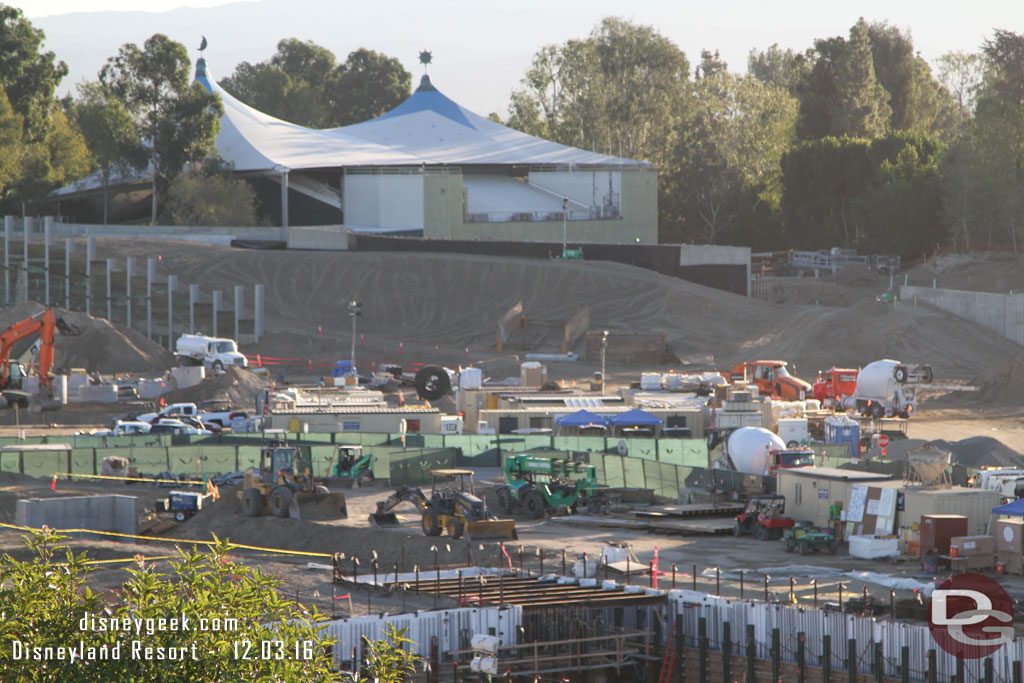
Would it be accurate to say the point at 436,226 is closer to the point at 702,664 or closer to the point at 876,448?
the point at 876,448

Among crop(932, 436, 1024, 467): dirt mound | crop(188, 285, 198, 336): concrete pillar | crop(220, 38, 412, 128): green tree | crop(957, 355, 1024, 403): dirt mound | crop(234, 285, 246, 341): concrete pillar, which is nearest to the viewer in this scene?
crop(932, 436, 1024, 467): dirt mound

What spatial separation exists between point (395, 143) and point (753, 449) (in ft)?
253

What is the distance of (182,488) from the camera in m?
39.6

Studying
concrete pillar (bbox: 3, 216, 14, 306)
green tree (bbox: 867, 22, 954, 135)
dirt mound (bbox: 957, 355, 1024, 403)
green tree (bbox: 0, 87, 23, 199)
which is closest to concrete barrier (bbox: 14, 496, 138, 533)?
dirt mound (bbox: 957, 355, 1024, 403)

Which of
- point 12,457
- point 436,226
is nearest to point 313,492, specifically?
point 12,457

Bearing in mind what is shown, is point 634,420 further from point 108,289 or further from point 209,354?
point 108,289

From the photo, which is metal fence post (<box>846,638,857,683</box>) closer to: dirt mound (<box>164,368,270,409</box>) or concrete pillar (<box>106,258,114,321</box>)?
dirt mound (<box>164,368,270,409</box>)

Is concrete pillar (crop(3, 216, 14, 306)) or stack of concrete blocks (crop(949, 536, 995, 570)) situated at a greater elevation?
concrete pillar (crop(3, 216, 14, 306))

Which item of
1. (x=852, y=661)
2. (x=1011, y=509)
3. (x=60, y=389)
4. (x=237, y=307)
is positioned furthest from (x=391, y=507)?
(x=237, y=307)

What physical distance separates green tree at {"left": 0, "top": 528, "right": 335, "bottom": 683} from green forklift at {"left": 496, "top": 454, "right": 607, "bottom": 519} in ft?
77.8

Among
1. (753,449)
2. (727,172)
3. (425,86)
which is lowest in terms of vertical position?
(753,449)

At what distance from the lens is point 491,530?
3222cm

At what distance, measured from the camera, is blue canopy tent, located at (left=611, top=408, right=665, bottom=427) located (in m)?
45.9

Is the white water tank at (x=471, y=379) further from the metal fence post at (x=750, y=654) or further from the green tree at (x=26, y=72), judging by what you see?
the green tree at (x=26, y=72)
